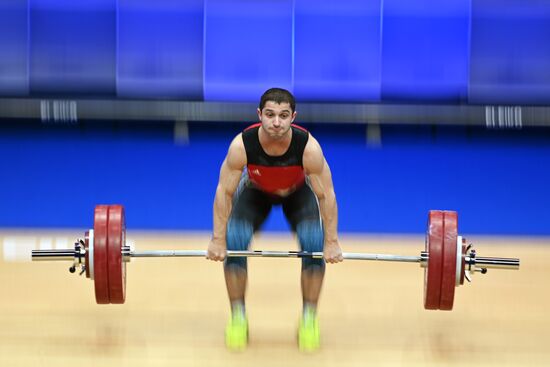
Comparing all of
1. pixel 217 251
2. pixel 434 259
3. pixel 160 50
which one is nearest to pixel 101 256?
pixel 217 251

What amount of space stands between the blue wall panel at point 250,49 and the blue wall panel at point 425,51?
62 cm

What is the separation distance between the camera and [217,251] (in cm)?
313

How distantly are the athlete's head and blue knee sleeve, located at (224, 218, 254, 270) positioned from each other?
39cm

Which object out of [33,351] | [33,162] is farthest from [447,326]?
[33,162]

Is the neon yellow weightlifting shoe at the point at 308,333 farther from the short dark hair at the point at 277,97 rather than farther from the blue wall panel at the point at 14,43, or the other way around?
the blue wall panel at the point at 14,43

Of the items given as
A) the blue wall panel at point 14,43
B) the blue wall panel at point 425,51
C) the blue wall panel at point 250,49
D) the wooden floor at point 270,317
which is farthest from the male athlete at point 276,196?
the blue wall panel at point 14,43

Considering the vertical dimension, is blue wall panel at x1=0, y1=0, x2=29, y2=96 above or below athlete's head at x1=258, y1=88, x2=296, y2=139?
above

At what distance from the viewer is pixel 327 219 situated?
3.14m

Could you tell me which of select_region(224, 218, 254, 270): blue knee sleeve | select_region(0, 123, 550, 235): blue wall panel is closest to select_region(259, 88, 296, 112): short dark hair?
select_region(224, 218, 254, 270): blue knee sleeve

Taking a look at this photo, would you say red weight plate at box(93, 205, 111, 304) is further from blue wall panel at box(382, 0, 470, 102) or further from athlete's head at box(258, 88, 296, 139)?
blue wall panel at box(382, 0, 470, 102)

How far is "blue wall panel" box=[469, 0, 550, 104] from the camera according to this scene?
5469 millimetres

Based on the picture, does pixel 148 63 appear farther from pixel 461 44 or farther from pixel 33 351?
pixel 33 351

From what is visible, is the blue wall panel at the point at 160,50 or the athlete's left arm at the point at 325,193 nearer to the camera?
the athlete's left arm at the point at 325,193

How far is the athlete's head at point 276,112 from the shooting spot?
3.01 m
